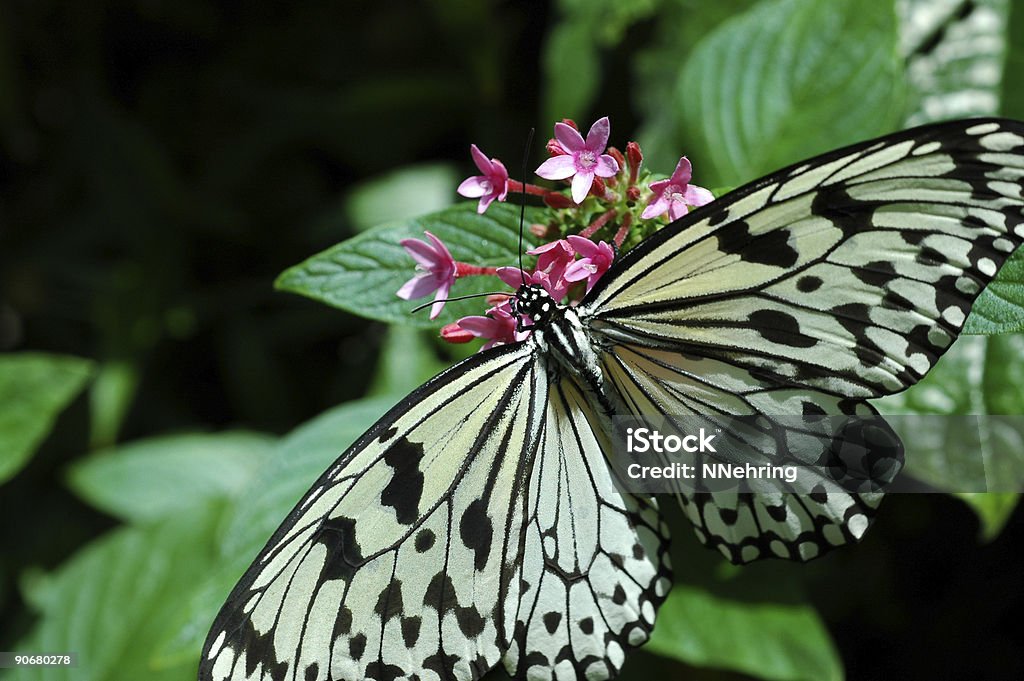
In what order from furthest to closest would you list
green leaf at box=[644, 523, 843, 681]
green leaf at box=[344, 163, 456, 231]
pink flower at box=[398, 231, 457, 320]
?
green leaf at box=[344, 163, 456, 231] < green leaf at box=[644, 523, 843, 681] < pink flower at box=[398, 231, 457, 320]

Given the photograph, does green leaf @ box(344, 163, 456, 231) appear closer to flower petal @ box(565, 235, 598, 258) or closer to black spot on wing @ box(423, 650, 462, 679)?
flower petal @ box(565, 235, 598, 258)

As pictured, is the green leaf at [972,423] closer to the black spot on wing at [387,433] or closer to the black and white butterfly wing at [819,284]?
the black and white butterfly wing at [819,284]

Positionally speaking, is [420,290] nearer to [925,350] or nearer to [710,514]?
[710,514]

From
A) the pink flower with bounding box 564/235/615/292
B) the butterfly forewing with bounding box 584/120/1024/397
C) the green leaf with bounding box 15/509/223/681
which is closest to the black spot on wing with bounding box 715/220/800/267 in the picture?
the butterfly forewing with bounding box 584/120/1024/397

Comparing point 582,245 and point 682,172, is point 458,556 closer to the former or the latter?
point 582,245

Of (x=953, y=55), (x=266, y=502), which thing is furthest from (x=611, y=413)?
(x=953, y=55)

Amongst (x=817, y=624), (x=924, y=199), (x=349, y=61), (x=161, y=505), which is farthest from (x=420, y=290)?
(x=349, y=61)

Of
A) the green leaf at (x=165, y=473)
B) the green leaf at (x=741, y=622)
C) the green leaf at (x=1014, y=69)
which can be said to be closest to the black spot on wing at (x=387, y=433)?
the green leaf at (x=741, y=622)
